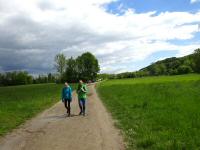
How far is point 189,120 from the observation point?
1321 centimetres

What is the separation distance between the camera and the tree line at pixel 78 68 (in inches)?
5202

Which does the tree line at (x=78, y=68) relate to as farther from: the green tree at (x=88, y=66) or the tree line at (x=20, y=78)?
the tree line at (x=20, y=78)

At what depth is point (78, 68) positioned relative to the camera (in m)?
134

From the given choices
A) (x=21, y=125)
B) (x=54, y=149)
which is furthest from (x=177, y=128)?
(x=21, y=125)

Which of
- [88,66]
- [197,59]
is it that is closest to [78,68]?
[88,66]

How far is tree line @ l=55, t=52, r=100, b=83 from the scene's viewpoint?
433 feet

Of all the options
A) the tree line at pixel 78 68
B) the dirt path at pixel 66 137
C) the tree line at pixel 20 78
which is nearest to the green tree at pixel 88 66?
the tree line at pixel 78 68

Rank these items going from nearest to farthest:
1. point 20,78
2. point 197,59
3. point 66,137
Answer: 1. point 66,137
2. point 197,59
3. point 20,78

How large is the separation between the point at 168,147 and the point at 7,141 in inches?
213

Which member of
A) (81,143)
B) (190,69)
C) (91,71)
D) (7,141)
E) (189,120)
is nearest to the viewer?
(81,143)

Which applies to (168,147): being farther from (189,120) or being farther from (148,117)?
(148,117)

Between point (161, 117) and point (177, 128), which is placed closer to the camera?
point (177, 128)

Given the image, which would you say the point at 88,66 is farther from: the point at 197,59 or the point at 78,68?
the point at 197,59

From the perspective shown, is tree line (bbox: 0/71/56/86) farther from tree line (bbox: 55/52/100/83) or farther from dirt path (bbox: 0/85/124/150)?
dirt path (bbox: 0/85/124/150)
